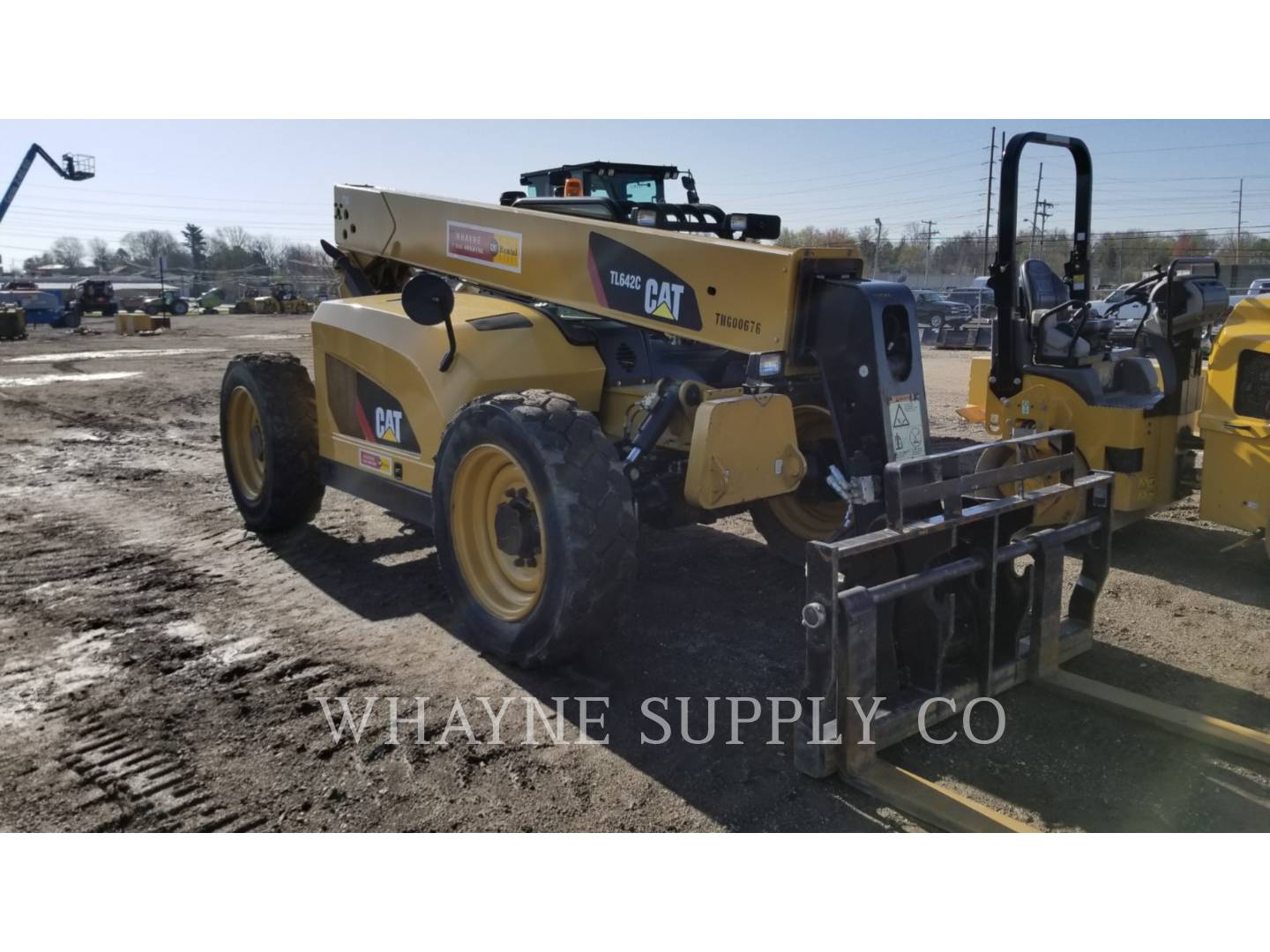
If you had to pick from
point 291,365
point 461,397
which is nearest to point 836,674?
point 461,397

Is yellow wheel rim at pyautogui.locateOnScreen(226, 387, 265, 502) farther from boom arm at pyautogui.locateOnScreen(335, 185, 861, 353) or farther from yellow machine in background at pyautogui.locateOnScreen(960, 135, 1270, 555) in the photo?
yellow machine in background at pyautogui.locateOnScreen(960, 135, 1270, 555)

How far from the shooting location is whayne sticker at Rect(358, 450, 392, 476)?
5.57 meters

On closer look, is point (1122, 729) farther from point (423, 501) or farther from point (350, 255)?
point (350, 255)

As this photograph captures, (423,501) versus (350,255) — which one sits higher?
(350,255)

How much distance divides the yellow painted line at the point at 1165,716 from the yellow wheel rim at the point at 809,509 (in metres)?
1.72

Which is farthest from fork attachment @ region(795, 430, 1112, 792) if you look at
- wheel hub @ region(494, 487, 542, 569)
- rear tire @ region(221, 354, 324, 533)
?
rear tire @ region(221, 354, 324, 533)

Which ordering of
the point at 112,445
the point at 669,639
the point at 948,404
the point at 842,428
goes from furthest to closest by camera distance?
the point at 948,404, the point at 112,445, the point at 669,639, the point at 842,428

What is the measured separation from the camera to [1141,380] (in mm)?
6422

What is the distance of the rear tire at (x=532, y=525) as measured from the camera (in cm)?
400

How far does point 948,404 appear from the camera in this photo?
12914 mm

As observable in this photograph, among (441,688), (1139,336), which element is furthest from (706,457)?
(1139,336)

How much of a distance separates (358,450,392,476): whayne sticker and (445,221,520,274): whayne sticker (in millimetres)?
1235

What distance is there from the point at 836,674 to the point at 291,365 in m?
4.60

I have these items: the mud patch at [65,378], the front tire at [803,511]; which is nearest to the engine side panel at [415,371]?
the front tire at [803,511]
